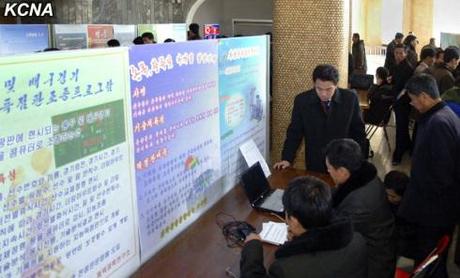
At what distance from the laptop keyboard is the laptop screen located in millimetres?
58

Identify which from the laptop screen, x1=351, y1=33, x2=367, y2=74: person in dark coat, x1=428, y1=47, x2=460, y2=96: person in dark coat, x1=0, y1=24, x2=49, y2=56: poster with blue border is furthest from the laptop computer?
x1=351, y1=33, x2=367, y2=74: person in dark coat

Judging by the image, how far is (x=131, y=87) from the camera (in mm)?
1862

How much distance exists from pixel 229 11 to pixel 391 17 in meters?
4.24

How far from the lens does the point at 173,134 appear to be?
7.18ft

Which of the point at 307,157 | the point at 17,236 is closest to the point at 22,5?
the point at 307,157

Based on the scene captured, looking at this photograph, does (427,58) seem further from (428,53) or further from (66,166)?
(66,166)

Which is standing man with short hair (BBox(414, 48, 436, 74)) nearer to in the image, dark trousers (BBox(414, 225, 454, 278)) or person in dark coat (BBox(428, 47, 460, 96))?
person in dark coat (BBox(428, 47, 460, 96))

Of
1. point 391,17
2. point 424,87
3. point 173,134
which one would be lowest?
point 173,134

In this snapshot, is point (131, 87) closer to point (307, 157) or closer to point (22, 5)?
point (307, 157)

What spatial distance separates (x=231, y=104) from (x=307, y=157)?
74 cm

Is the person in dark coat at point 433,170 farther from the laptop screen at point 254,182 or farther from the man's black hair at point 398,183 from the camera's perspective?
the laptop screen at point 254,182

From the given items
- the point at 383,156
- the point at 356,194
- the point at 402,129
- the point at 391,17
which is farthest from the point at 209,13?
the point at 356,194

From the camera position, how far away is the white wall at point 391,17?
1239 centimetres

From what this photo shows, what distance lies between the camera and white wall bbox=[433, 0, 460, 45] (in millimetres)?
10844
